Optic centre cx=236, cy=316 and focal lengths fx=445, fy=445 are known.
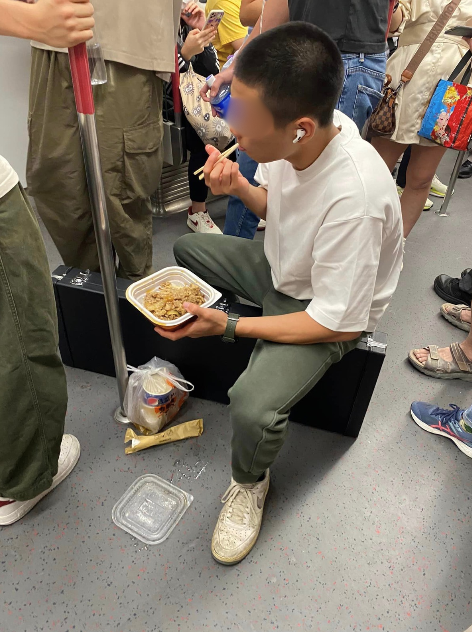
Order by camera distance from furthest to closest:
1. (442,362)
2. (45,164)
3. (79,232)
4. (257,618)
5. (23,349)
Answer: (442,362), (79,232), (45,164), (257,618), (23,349)

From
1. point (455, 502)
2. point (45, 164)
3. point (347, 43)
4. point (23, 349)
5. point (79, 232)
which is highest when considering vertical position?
point (347, 43)

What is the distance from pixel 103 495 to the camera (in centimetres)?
124

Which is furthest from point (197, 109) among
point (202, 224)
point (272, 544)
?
point (272, 544)

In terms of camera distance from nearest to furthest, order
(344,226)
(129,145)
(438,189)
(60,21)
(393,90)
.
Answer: (60,21)
(344,226)
(129,145)
(393,90)
(438,189)

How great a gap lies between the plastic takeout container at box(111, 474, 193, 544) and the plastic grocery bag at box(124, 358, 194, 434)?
164 millimetres

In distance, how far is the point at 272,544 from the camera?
3.82 ft

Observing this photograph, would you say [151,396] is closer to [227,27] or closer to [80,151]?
[80,151]

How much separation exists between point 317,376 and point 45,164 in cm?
106

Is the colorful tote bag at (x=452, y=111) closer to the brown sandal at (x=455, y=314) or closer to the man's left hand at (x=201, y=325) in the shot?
the brown sandal at (x=455, y=314)

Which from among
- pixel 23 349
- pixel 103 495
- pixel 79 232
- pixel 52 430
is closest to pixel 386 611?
pixel 103 495

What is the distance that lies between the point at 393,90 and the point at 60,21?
57.2 inches

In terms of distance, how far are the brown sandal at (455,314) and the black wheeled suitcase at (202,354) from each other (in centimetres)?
84

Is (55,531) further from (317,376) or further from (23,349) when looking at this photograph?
(317,376)

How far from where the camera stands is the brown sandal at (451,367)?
5.46 feet
